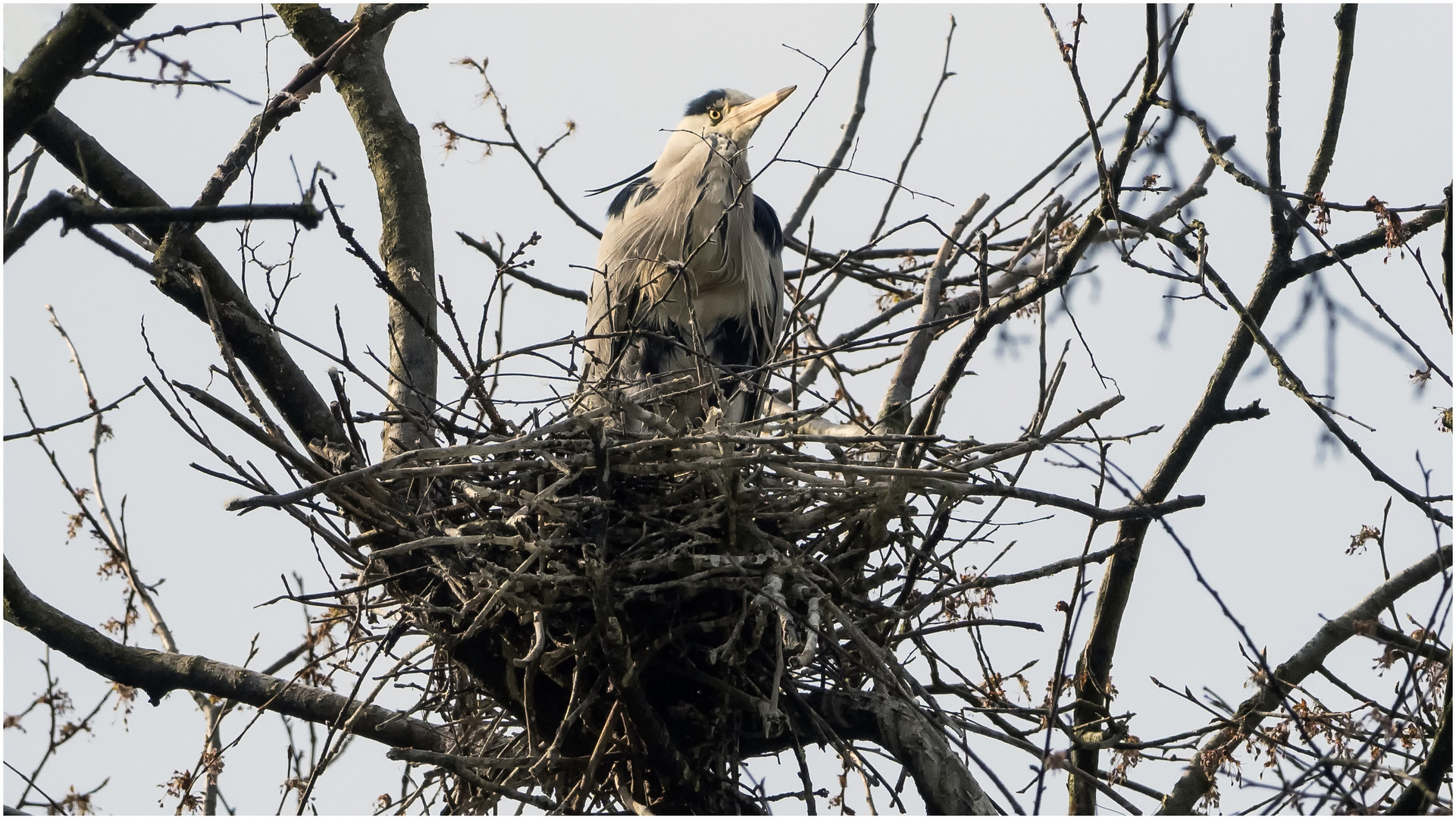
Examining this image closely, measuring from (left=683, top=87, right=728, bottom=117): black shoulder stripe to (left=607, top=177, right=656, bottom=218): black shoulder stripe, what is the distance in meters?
0.28

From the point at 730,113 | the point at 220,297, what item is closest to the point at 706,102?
the point at 730,113

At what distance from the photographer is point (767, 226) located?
4.09 m

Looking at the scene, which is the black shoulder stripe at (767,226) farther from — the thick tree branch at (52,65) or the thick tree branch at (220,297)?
the thick tree branch at (52,65)

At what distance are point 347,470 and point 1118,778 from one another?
176cm

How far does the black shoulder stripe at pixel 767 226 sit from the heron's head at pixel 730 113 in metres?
0.21

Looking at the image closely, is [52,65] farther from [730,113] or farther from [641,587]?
[730,113]

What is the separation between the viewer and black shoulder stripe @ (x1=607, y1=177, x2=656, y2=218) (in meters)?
4.21

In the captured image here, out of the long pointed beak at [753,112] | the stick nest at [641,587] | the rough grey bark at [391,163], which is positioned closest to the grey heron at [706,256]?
the long pointed beak at [753,112]

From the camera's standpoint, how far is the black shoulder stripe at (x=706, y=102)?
425cm

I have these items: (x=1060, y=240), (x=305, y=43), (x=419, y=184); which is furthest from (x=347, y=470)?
(x=1060, y=240)

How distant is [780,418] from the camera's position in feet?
7.97

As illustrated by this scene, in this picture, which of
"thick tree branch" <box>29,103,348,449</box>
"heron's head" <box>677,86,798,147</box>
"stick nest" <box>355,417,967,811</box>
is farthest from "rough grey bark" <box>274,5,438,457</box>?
"heron's head" <box>677,86,798,147</box>

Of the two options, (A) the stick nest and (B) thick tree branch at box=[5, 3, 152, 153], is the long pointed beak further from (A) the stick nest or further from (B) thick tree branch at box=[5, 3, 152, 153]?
(B) thick tree branch at box=[5, 3, 152, 153]

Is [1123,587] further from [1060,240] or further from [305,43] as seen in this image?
[305,43]
